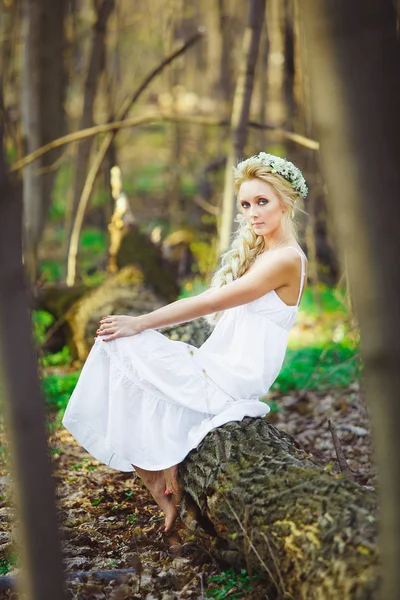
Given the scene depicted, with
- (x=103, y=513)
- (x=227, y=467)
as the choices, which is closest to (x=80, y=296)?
(x=103, y=513)

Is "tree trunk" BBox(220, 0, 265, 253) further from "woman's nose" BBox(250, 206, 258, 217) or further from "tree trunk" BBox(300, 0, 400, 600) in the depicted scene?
"tree trunk" BBox(300, 0, 400, 600)

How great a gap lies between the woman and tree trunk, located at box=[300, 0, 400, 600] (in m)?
1.73

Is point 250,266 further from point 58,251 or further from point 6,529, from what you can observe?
point 58,251

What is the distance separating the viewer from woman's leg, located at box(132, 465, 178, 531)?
3.55m

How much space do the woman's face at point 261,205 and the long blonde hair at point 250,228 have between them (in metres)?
0.03

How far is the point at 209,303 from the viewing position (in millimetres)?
3527

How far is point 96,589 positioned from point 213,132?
709 inches

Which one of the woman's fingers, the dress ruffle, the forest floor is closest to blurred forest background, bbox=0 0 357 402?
the forest floor

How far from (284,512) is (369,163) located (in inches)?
61.9

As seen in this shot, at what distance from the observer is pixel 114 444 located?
346cm

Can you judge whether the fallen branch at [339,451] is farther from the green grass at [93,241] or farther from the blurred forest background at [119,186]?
the green grass at [93,241]

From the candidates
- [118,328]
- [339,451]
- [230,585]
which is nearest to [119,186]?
[118,328]

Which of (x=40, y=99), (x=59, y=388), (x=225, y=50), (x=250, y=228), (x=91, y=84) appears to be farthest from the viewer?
(x=225, y=50)

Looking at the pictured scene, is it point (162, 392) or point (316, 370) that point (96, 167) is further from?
point (162, 392)
